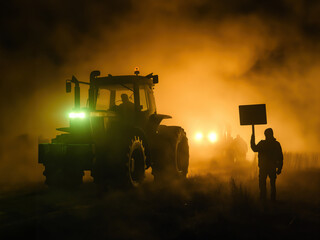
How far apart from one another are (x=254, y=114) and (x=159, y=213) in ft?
8.68

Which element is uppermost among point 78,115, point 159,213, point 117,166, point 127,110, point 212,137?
point 127,110

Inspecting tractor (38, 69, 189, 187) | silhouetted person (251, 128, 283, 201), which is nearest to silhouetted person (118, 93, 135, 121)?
tractor (38, 69, 189, 187)

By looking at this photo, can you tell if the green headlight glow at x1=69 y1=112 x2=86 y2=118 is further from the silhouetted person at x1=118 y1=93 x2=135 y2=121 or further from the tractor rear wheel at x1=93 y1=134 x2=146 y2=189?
the silhouetted person at x1=118 y1=93 x2=135 y2=121

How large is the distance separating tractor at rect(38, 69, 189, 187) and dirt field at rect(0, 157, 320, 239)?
0.43m

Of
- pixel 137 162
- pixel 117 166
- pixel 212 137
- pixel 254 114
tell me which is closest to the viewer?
pixel 254 114

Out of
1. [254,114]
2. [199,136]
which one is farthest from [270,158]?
[199,136]

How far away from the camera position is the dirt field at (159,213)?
488 cm

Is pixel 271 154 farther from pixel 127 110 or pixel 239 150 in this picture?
pixel 239 150

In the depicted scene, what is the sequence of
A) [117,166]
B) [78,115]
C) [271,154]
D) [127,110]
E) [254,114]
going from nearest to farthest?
[271,154]
[254,114]
[117,166]
[78,115]
[127,110]

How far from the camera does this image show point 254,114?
7.10 metres

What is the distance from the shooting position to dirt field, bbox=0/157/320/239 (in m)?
4.88

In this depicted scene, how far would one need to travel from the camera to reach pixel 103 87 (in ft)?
29.4

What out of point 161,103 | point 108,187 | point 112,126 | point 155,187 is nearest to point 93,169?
point 108,187

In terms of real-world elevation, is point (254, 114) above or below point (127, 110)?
below
